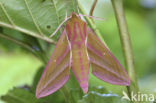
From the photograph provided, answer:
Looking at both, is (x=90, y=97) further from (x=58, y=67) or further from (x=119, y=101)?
(x=58, y=67)

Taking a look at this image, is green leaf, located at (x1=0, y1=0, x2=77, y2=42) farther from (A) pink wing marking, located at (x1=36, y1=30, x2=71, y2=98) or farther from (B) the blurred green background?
(B) the blurred green background

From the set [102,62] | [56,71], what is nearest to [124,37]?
[102,62]

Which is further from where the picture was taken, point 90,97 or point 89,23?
point 89,23

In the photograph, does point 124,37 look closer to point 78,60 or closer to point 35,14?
point 78,60

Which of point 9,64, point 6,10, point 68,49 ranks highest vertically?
point 6,10

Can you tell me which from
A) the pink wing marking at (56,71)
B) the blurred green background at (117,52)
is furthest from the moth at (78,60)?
the blurred green background at (117,52)

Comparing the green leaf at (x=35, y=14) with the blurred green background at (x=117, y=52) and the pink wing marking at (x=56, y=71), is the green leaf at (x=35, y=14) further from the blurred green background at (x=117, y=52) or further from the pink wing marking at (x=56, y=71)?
the blurred green background at (x=117, y=52)

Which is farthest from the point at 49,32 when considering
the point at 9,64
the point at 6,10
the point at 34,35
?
the point at 9,64

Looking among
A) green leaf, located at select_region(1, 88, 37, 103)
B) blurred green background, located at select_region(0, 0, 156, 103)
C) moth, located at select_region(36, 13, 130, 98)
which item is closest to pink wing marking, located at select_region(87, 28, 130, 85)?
moth, located at select_region(36, 13, 130, 98)
